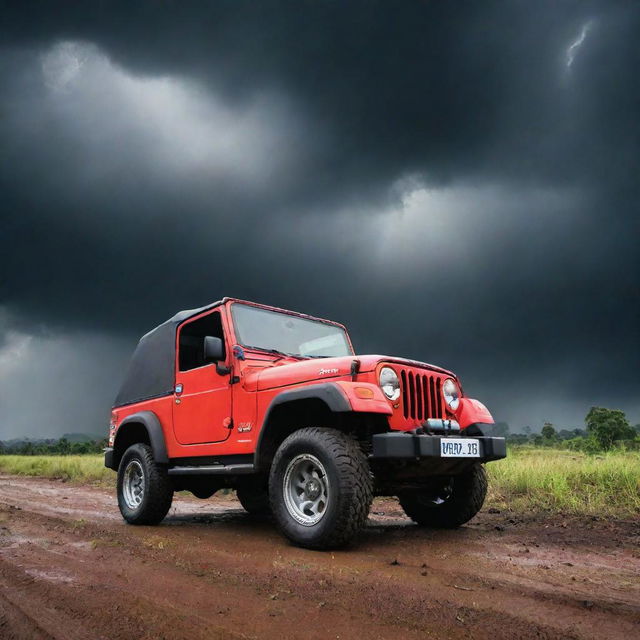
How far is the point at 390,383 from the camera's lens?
14.2 feet

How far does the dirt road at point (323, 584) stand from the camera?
235cm

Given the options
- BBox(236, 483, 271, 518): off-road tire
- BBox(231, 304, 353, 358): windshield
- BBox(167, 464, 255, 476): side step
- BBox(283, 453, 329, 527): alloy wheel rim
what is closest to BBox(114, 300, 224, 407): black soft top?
BBox(231, 304, 353, 358): windshield

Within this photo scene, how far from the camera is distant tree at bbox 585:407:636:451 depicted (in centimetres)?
2698

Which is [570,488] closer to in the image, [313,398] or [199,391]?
[313,398]

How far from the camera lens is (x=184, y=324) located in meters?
6.29

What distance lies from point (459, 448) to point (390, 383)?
753 mm

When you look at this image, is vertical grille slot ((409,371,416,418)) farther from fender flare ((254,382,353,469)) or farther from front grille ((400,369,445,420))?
fender flare ((254,382,353,469))

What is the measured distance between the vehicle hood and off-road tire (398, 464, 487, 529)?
1049 millimetres

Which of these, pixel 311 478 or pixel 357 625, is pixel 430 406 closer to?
pixel 311 478

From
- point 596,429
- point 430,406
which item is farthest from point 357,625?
point 596,429

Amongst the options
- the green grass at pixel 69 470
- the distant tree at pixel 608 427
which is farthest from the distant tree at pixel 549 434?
the green grass at pixel 69 470

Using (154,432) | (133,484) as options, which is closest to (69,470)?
(133,484)

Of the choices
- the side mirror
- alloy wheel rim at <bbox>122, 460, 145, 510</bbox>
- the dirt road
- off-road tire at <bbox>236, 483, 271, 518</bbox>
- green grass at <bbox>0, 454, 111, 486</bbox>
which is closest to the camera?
the dirt road

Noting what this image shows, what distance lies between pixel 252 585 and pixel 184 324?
3747mm
